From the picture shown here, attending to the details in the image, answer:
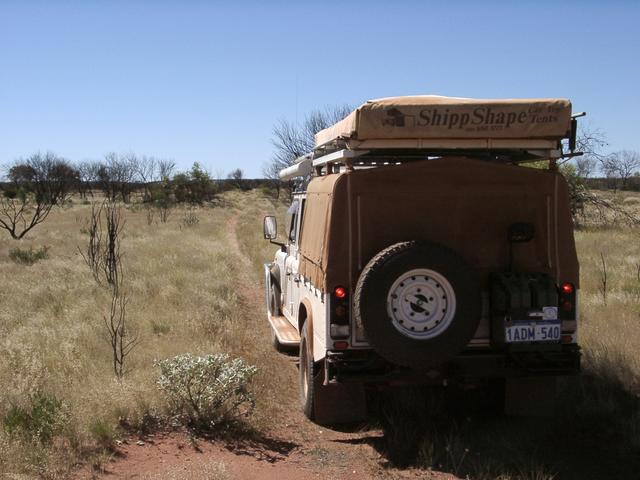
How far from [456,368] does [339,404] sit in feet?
3.72

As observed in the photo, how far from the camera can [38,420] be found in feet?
17.4

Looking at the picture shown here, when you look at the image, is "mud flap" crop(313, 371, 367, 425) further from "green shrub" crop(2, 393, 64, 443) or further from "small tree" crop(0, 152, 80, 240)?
"small tree" crop(0, 152, 80, 240)

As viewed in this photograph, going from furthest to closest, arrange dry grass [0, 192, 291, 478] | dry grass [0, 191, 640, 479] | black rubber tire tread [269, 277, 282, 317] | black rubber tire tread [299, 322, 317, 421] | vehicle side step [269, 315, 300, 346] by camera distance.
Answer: black rubber tire tread [269, 277, 282, 317] < vehicle side step [269, 315, 300, 346] < black rubber tire tread [299, 322, 317, 421] < dry grass [0, 192, 291, 478] < dry grass [0, 191, 640, 479]

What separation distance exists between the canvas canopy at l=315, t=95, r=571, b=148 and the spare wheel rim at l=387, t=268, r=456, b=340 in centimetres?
107

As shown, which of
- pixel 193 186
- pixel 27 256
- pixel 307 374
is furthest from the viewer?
pixel 193 186

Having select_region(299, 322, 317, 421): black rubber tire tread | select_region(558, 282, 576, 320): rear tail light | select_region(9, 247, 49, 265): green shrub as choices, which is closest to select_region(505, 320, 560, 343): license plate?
select_region(558, 282, 576, 320): rear tail light

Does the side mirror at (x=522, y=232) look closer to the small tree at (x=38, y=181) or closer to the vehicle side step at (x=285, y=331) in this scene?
the vehicle side step at (x=285, y=331)

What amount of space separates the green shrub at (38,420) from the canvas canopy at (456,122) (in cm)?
316

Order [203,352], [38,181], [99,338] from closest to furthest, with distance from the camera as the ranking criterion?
[203,352], [99,338], [38,181]

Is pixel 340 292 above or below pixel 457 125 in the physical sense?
below

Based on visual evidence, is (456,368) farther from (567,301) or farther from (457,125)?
(457,125)

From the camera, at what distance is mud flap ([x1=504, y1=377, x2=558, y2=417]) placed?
594 centimetres

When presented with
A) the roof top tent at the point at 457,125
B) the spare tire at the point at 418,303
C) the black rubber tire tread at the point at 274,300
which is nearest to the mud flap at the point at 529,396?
the spare tire at the point at 418,303

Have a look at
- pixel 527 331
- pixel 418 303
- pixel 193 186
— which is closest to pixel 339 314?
pixel 418 303
